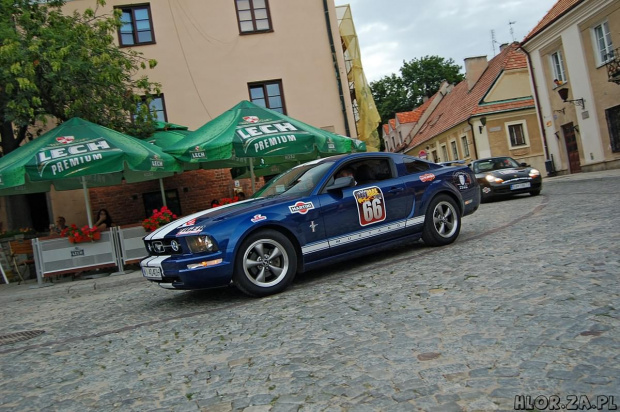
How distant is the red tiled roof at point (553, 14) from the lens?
2265 cm

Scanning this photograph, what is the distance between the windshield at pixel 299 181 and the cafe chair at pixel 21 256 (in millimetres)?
7560

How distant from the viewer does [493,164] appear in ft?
54.6

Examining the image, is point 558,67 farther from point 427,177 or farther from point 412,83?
point 412,83

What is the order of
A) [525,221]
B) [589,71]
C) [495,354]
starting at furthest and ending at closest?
[589,71], [525,221], [495,354]

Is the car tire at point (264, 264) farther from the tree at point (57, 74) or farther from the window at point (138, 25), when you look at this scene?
the window at point (138, 25)

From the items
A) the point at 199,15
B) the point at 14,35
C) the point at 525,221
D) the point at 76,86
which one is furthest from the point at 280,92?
the point at 525,221

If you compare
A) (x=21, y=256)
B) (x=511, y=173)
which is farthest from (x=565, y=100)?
(x=21, y=256)

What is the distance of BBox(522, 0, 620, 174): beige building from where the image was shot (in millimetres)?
20828

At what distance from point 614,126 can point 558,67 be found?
581 cm

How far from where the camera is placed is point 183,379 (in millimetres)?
3402

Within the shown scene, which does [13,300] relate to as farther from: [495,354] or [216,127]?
[495,354]

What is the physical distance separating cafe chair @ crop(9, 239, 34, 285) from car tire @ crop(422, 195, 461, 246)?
9323mm

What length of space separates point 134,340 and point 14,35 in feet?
33.8

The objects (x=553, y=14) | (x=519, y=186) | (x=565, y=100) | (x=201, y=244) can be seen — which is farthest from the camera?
(x=553, y=14)
